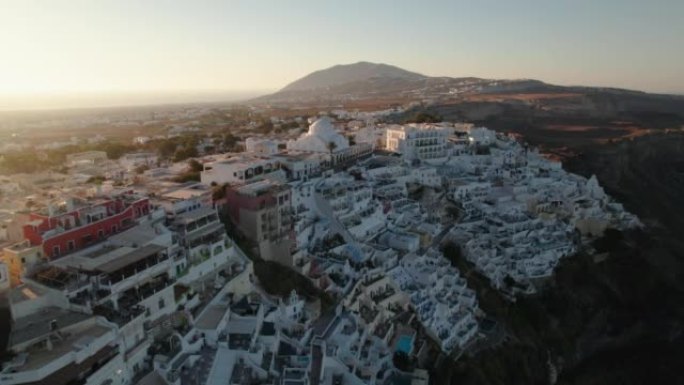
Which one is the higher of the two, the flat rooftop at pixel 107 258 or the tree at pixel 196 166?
the flat rooftop at pixel 107 258

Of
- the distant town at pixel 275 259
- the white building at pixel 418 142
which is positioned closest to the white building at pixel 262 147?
the distant town at pixel 275 259

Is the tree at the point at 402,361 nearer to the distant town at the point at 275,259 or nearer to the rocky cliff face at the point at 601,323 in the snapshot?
the distant town at the point at 275,259

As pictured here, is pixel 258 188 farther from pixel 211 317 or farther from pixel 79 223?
pixel 79 223

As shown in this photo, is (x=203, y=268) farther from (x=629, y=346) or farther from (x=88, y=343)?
(x=629, y=346)

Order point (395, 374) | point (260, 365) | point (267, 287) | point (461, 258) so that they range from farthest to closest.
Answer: point (461, 258) → point (267, 287) → point (395, 374) → point (260, 365)

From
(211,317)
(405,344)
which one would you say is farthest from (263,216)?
(405,344)

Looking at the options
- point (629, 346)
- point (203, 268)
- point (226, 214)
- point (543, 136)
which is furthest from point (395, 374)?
point (543, 136)
